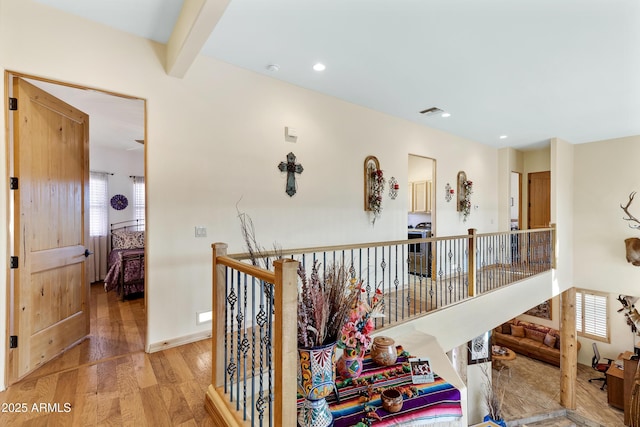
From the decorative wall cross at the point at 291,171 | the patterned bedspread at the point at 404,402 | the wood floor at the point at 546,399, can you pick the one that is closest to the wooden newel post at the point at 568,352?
the wood floor at the point at 546,399

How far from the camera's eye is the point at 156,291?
2752 mm

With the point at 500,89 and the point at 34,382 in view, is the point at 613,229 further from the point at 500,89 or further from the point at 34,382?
the point at 34,382

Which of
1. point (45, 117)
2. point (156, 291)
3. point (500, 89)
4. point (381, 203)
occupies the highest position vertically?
point (500, 89)

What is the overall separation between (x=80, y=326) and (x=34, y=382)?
0.76m

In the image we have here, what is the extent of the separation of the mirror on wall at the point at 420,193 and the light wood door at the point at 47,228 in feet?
19.1

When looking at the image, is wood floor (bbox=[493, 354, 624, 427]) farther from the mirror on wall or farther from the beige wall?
the mirror on wall

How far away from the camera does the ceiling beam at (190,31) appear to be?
1.98 m

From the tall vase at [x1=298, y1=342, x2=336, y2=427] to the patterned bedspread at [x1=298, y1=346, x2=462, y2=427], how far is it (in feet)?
0.84

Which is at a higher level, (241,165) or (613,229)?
(241,165)

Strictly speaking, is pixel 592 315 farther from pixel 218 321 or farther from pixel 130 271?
pixel 130 271

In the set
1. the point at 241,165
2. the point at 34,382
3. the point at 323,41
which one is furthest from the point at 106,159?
the point at 323,41

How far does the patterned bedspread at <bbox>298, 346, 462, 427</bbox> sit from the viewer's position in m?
1.95

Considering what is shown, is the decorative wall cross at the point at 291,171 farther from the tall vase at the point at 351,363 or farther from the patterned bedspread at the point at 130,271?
the patterned bedspread at the point at 130,271

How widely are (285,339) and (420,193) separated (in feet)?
20.1
